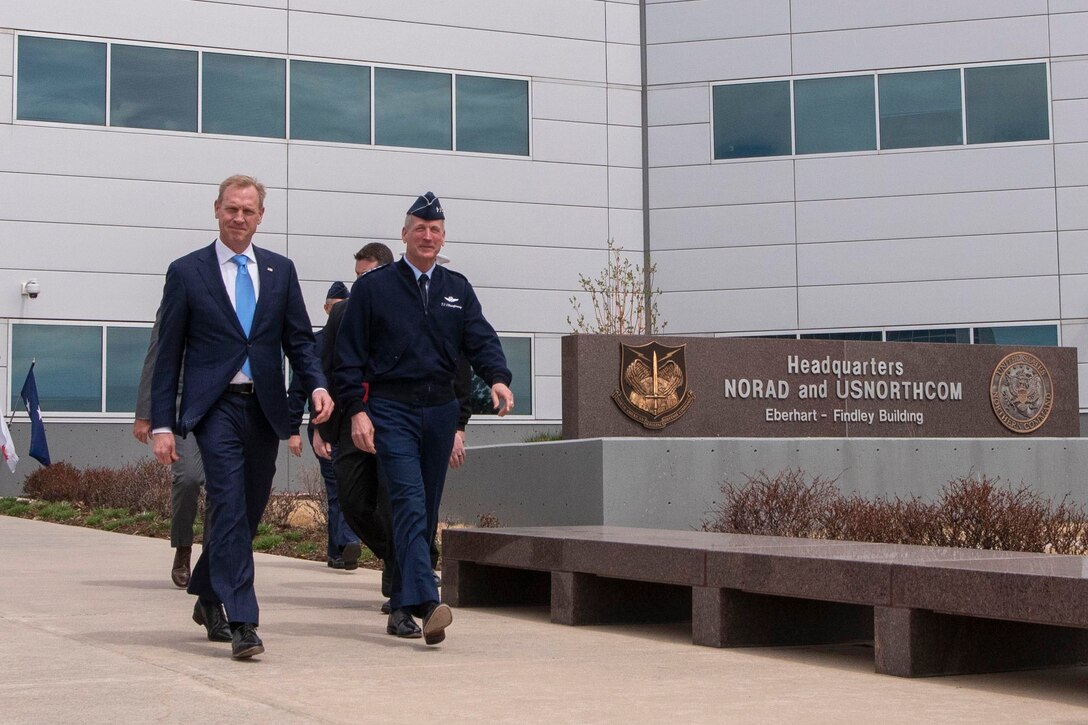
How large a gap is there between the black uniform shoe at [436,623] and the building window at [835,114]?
21.7 m

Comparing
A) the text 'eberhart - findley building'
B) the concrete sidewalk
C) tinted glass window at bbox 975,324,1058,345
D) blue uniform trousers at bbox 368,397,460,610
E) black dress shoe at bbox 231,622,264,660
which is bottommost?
the concrete sidewalk

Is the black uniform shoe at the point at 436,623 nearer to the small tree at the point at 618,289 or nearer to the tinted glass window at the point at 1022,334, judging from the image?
the small tree at the point at 618,289

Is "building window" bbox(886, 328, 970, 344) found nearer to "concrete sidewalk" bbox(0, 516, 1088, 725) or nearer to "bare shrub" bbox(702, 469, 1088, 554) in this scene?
"bare shrub" bbox(702, 469, 1088, 554)

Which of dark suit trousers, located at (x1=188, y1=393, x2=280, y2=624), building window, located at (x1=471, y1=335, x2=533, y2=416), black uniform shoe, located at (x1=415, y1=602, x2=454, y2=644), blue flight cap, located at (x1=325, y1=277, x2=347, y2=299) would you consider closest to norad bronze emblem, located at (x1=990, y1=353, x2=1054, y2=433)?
blue flight cap, located at (x1=325, y1=277, x2=347, y2=299)

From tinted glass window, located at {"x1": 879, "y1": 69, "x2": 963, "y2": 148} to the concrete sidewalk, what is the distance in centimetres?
2016

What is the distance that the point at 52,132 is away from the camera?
24.2 meters

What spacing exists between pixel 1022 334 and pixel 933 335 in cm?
149

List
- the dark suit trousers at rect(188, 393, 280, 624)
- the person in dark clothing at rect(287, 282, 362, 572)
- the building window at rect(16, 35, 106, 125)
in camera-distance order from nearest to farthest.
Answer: the dark suit trousers at rect(188, 393, 280, 624) < the person in dark clothing at rect(287, 282, 362, 572) < the building window at rect(16, 35, 106, 125)

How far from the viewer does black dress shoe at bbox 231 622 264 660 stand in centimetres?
615

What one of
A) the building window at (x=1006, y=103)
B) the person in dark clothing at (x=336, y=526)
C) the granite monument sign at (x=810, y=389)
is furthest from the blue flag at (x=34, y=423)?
the building window at (x=1006, y=103)

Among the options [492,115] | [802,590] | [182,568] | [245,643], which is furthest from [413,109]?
[245,643]

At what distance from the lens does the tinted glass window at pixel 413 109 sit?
86.3ft

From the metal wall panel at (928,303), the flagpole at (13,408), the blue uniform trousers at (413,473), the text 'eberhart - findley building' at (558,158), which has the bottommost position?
the blue uniform trousers at (413,473)

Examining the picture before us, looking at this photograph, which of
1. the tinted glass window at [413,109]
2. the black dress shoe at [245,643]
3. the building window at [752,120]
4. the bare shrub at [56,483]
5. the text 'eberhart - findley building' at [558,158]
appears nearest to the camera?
the black dress shoe at [245,643]
